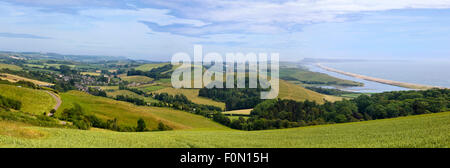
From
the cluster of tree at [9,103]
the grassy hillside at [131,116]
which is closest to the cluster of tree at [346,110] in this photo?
the grassy hillside at [131,116]

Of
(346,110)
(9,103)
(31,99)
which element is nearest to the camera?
(9,103)

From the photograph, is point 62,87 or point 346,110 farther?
point 62,87

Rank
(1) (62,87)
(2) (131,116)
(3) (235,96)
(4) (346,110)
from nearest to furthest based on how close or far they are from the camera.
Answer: (2) (131,116), (4) (346,110), (1) (62,87), (3) (235,96)

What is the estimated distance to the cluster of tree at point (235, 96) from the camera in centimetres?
15125

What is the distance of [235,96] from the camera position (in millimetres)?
181625

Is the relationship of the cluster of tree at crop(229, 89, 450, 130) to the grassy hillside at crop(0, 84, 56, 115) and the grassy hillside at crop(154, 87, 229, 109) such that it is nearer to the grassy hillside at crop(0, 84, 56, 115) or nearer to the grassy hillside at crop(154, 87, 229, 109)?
the grassy hillside at crop(154, 87, 229, 109)

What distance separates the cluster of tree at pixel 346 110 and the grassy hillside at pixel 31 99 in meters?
56.4

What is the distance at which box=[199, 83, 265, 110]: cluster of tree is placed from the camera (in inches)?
5955

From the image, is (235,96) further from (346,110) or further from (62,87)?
(62,87)

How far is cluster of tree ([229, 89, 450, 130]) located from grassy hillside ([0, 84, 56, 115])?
56424 mm

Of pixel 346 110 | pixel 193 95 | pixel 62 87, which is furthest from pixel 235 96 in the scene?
pixel 62 87

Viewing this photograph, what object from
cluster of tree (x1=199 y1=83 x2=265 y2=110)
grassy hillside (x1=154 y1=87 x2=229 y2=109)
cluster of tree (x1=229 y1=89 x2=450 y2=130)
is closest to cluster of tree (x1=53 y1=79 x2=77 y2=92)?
grassy hillside (x1=154 y1=87 x2=229 y2=109)

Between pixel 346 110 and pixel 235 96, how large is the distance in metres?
90.1
